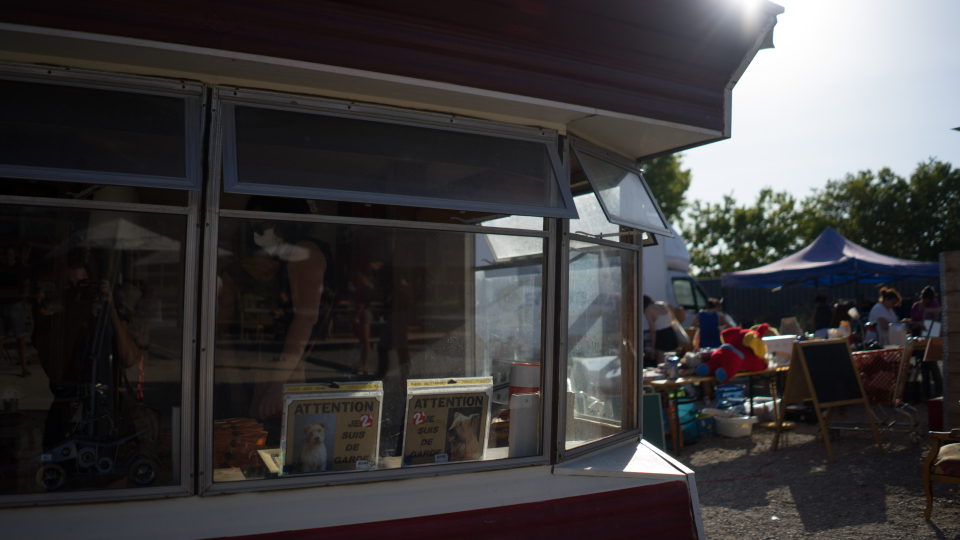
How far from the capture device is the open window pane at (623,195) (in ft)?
10.8

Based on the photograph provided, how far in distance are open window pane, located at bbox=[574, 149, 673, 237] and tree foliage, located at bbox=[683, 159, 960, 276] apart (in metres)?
27.2

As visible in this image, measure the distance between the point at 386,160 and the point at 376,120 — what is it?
21 cm

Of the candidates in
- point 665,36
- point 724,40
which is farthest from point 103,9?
point 724,40

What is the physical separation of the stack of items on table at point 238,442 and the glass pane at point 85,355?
182 mm

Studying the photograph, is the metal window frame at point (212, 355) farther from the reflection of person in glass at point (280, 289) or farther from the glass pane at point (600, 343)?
the glass pane at point (600, 343)

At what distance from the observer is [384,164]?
2.70 metres

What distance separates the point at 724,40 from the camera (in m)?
3.15

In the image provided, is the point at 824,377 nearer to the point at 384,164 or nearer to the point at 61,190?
the point at 384,164

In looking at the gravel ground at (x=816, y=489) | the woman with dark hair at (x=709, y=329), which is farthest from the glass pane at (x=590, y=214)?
the woman with dark hair at (x=709, y=329)

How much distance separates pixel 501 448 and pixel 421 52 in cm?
197

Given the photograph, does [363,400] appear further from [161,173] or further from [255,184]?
[161,173]

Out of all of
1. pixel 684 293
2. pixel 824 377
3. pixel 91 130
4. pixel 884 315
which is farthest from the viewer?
pixel 684 293

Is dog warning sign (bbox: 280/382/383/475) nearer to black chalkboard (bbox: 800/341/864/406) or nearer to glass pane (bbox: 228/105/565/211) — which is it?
glass pane (bbox: 228/105/565/211)

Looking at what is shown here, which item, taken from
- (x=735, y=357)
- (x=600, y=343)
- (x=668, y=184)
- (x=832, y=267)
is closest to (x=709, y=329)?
(x=735, y=357)
